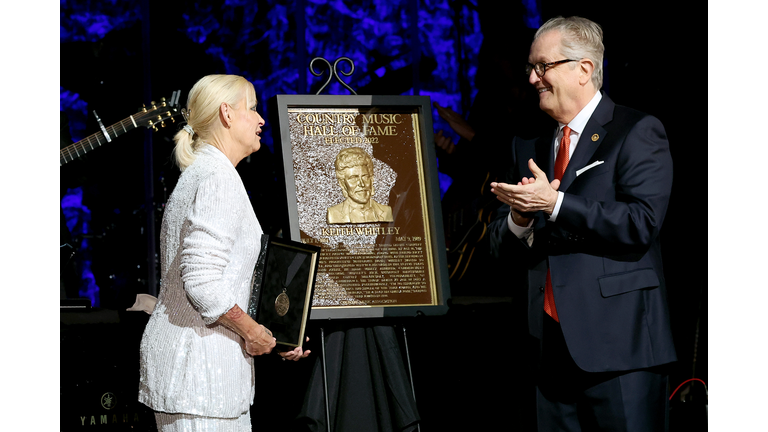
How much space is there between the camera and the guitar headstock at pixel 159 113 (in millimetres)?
4641

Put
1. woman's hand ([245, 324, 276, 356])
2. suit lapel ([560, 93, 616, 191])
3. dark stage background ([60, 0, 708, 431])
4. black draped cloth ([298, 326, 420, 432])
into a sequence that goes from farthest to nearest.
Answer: dark stage background ([60, 0, 708, 431]) < black draped cloth ([298, 326, 420, 432]) < suit lapel ([560, 93, 616, 191]) < woman's hand ([245, 324, 276, 356])

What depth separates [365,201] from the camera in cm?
349

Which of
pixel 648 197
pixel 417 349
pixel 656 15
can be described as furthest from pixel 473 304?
pixel 648 197

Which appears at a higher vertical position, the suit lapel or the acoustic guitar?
the acoustic guitar

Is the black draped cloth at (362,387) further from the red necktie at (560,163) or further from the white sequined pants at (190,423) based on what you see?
the white sequined pants at (190,423)

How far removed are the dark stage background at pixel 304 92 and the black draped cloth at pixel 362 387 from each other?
19.5 inches

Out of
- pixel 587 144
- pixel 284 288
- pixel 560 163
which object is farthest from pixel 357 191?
pixel 587 144

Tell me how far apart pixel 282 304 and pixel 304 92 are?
314 centimetres

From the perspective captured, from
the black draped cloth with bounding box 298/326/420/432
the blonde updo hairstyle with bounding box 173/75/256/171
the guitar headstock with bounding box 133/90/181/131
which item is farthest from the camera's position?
the guitar headstock with bounding box 133/90/181/131

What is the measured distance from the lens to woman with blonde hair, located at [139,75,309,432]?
228cm

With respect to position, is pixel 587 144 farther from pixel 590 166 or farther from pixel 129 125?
pixel 129 125

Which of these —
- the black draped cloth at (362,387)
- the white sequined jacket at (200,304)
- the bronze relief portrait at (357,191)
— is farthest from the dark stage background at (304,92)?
the white sequined jacket at (200,304)

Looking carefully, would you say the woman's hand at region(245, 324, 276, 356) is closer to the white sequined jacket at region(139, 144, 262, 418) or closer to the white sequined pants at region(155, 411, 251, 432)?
the white sequined jacket at region(139, 144, 262, 418)

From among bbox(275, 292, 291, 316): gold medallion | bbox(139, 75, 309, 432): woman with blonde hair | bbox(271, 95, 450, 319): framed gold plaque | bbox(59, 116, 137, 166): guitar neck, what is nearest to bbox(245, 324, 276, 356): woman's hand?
bbox(139, 75, 309, 432): woman with blonde hair
